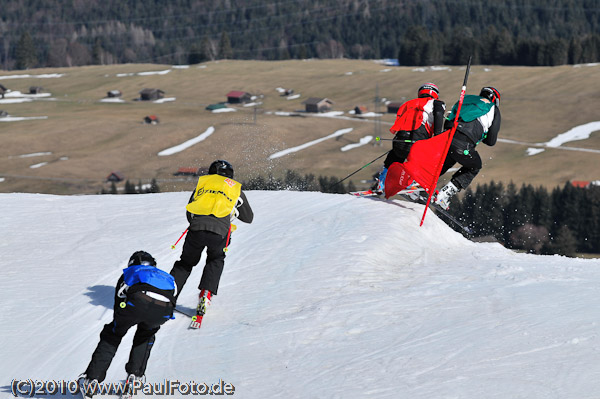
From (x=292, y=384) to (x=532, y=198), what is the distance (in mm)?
63572

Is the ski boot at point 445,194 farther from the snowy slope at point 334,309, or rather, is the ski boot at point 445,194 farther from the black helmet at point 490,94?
the black helmet at point 490,94

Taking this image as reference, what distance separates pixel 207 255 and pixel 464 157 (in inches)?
198

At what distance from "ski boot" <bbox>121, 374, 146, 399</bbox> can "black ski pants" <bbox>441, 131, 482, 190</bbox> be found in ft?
22.1

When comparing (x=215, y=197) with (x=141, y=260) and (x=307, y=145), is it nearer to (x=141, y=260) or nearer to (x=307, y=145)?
(x=141, y=260)

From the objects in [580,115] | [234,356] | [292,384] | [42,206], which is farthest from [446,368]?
[580,115]

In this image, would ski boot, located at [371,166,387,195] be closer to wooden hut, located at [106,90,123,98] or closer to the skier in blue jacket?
the skier in blue jacket

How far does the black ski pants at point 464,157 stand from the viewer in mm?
11633

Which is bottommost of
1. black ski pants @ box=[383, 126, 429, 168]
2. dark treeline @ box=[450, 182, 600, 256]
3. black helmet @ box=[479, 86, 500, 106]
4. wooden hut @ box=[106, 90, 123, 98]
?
dark treeline @ box=[450, 182, 600, 256]

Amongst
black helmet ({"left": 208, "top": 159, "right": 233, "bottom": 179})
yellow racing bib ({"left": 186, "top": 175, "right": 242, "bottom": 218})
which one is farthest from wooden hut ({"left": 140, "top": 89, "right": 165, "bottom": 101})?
yellow racing bib ({"left": 186, "top": 175, "right": 242, "bottom": 218})

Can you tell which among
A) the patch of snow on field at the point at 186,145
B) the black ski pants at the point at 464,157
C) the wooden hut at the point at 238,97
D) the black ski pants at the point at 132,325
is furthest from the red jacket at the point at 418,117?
the wooden hut at the point at 238,97

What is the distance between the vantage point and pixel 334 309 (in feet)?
26.9

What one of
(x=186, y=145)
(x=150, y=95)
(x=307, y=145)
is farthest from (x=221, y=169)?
(x=150, y=95)

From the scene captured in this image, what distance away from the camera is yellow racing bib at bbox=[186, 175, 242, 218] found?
8.14 metres

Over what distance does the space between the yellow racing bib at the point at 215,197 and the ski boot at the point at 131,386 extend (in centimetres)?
219
